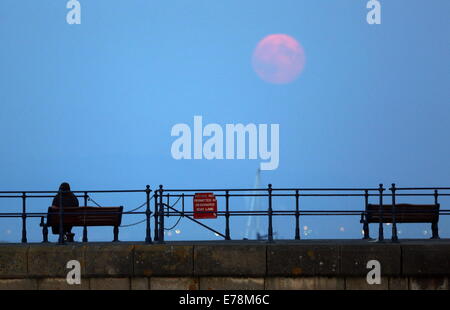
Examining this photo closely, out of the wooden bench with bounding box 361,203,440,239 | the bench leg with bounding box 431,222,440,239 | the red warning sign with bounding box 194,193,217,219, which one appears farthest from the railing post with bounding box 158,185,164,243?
the bench leg with bounding box 431,222,440,239

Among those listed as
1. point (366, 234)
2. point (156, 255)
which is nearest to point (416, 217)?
point (366, 234)

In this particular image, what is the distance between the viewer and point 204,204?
61.2ft

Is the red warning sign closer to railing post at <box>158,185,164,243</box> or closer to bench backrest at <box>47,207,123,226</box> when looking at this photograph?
bench backrest at <box>47,207,123,226</box>

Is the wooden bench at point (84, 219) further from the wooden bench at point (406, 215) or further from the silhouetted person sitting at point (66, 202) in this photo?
the wooden bench at point (406, 215)

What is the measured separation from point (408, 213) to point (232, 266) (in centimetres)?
506

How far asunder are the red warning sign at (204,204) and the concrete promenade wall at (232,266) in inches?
128

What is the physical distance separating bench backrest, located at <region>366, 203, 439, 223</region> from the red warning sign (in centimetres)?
324

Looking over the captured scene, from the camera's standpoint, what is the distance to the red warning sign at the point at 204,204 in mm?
18562

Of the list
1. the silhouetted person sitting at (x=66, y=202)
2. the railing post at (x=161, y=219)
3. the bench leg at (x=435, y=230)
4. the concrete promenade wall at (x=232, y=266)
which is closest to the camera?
the concrete promenade wall at (x=232, y=266)

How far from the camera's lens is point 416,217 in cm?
1861

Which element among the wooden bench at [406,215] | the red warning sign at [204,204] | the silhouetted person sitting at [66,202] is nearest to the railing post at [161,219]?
the red warning sign at [204,204]
